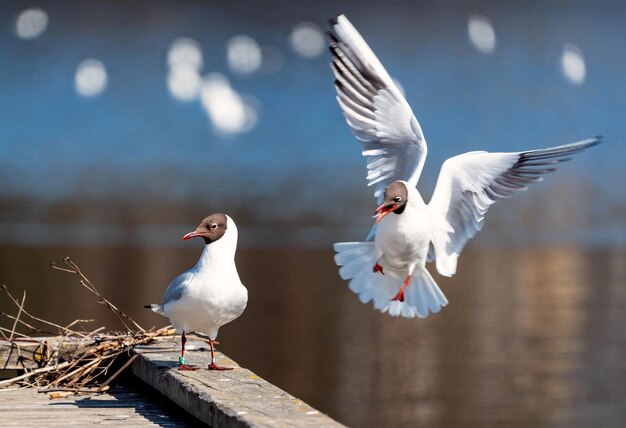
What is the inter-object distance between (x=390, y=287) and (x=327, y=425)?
1.75 m

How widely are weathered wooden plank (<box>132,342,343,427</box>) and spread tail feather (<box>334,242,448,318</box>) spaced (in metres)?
0.70

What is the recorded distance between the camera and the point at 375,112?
4402 mm

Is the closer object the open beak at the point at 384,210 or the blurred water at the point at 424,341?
the open beak at the point at 384,210

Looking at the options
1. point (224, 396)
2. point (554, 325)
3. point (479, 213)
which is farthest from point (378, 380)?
point (224, 396)

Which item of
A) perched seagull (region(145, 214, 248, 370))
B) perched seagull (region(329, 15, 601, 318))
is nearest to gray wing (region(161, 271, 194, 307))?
perched seagull (region(145, 214, 248, 370))

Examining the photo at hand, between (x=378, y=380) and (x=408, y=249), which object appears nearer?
(x=408, y=249)

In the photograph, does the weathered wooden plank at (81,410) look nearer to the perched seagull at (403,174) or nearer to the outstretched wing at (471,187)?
the perched seagull at (403,174)

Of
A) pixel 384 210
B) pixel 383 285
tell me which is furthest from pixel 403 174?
pixel 384 210

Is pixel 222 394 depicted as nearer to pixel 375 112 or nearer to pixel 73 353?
pixel 73 353

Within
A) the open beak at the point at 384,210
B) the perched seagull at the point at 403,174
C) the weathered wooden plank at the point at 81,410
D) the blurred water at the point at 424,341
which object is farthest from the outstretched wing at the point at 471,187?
the blurred water at the point at 424,341

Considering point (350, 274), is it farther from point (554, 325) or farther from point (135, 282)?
point (135, 282)

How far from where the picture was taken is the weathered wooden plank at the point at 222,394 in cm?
277

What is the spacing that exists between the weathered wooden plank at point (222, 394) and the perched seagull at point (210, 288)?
167 mm

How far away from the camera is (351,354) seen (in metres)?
12.7
